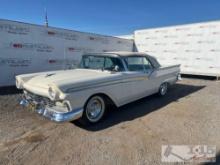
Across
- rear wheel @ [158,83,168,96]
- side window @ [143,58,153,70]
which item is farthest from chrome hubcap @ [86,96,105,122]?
rear wheel @ [158,83,168,96]

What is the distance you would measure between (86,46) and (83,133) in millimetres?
6983

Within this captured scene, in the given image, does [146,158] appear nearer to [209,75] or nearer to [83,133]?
[83,133]

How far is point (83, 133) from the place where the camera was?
3561mm

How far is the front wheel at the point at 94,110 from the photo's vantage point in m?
3.74

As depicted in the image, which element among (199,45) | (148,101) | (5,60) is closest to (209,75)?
(199,45)

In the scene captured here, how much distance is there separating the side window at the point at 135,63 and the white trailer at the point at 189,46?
6263 mm

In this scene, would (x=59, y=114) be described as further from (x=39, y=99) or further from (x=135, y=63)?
(x=135, y=63)

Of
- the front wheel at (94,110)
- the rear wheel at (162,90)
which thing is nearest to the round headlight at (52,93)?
the front wheel at (94,110)

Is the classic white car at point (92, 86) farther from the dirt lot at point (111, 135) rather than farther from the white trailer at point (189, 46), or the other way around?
the white trailer at point (189, 46)

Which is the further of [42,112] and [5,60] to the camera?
[5,60]

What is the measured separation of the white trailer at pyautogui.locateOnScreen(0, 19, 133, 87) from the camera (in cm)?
697

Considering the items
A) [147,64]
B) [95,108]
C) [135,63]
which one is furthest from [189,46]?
[95,108]

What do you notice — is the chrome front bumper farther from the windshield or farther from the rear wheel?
the rear wheel

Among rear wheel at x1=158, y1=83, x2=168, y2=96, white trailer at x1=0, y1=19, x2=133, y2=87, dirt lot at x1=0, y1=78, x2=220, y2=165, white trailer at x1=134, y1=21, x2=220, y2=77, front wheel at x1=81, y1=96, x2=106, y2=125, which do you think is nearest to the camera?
dirt lot at x1=0, y1=78, x2=220, y2=165
